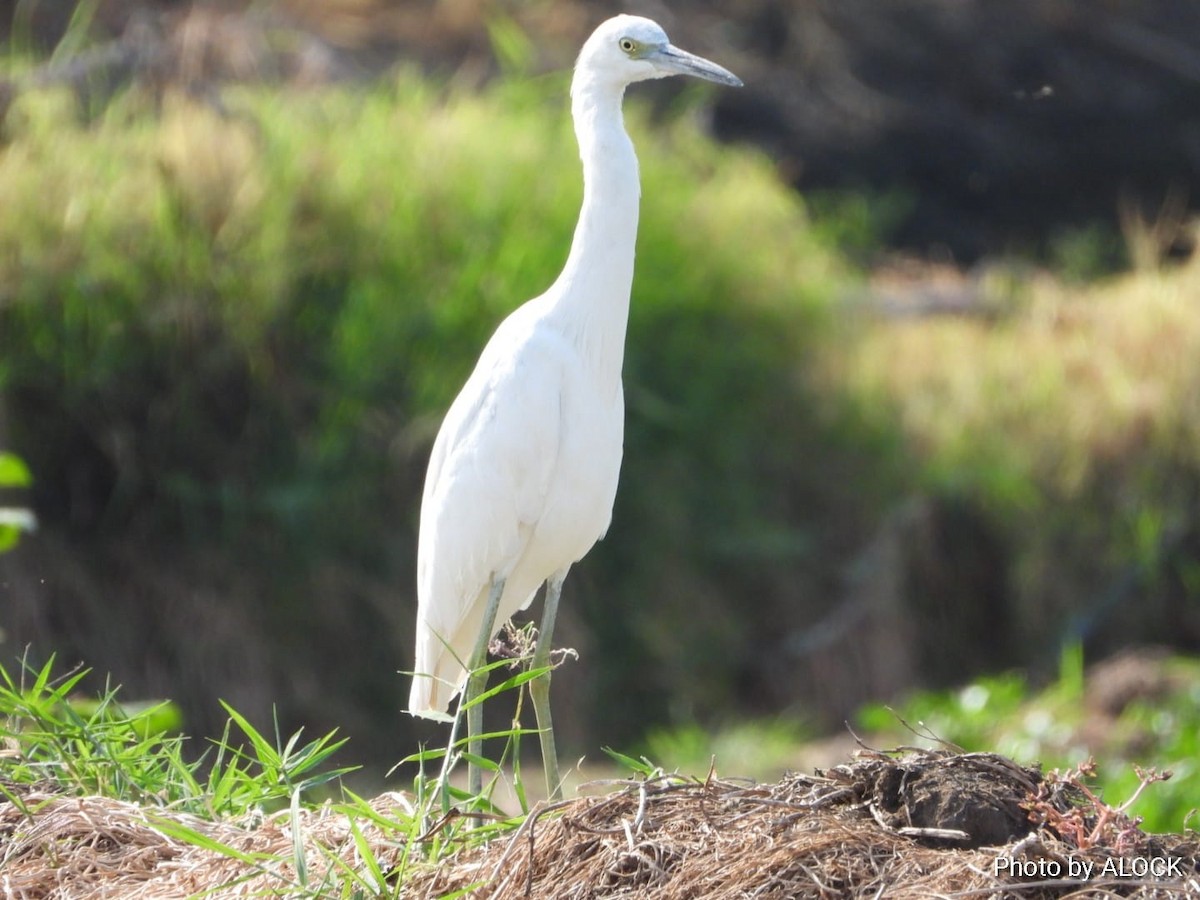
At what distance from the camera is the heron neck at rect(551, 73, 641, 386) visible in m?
3.15

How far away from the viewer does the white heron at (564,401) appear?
317 cm

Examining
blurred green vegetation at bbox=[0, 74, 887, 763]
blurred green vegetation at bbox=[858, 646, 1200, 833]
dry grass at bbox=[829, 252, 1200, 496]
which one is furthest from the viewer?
dry grass at bbox=[829, 252, 1200, 496]

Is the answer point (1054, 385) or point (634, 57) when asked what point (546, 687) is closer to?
point (634, 57)

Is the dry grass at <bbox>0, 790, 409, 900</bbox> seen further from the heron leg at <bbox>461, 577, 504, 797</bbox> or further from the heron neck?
the heron neck

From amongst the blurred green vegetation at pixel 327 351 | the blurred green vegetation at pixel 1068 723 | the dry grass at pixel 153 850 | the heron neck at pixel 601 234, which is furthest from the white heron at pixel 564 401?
the blurred green vegetation at pixel 327 351

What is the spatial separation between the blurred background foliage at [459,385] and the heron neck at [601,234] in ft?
8.80

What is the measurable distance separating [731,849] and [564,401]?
3.73 ft

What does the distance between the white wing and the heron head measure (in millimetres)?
533

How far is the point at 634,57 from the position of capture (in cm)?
320

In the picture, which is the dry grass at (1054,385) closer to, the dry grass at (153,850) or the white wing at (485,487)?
the white wing at (485,487)

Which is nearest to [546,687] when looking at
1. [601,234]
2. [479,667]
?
[479,667]

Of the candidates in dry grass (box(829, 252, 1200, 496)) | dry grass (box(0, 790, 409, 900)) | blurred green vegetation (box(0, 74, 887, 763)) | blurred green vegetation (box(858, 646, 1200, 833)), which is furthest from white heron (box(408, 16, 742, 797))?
dry grass (box(829, 252, 1200, 496))

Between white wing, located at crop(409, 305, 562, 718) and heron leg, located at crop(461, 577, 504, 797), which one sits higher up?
white wing, located at crop(409, 305, 562, 718)

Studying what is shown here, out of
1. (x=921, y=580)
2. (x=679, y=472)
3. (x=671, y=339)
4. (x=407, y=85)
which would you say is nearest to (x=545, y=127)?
(x=407, y=85)
